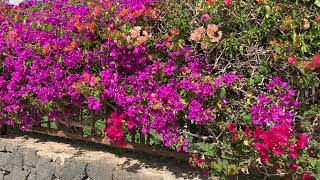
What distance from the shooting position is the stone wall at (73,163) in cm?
391

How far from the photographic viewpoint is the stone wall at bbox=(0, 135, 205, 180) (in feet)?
12.8

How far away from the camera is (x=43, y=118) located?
16.5 ft

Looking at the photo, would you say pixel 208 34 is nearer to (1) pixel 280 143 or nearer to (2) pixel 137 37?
(2) pixel 137 37

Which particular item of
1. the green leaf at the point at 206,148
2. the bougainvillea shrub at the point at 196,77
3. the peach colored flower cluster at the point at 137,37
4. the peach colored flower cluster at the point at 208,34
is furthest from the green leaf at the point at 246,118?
the peach colored flower cluster at the point at 137,37

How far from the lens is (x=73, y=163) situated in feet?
14.0

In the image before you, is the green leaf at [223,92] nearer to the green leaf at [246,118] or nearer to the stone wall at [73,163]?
the green leaf at [246,118]

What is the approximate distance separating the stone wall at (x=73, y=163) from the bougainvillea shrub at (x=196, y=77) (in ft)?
0.60

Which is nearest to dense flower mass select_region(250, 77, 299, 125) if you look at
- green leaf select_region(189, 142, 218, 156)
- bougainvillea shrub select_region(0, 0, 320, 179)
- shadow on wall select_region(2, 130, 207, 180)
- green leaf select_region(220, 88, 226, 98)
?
bougainvillea shrub select_region(0, 0, 320, 179)

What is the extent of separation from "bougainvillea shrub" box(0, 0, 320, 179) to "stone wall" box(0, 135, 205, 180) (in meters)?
0.18

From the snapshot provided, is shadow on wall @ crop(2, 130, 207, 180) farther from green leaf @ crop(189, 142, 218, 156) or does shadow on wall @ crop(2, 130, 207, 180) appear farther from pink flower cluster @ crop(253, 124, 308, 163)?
pink flower cluster @ crop(253, 124, 308, 163)

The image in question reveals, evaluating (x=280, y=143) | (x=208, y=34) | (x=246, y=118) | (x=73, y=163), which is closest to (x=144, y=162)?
(x=73, y=163)

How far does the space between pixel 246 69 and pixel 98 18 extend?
4.66 feet

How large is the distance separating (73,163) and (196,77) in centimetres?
152

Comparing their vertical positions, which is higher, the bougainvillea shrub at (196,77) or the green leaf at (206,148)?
the bougainvillea shrub at (196,77)
